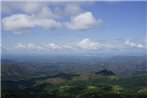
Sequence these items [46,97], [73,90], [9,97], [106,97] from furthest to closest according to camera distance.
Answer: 1. [73,90]
2. [46,97]
3. [106,97]
4. [9,97]

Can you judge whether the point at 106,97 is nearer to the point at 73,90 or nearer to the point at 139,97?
the point at 139,97

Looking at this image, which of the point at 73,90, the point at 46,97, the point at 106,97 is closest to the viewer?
the point at 106,97

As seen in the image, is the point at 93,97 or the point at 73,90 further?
the point at 73,90

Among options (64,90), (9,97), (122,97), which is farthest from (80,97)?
(9,97)

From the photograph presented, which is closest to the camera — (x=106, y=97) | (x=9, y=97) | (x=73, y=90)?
(x=9, y=97)

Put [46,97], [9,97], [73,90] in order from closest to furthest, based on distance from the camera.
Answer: [9,97]
[46,97]
[73,90]

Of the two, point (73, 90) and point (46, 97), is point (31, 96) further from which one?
point (73, 90)

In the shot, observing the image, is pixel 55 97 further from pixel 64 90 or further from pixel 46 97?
pixel 64 90

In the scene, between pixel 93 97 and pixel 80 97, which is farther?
pixel 80 97
